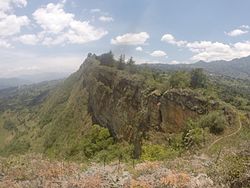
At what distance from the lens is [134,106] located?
1655 inches

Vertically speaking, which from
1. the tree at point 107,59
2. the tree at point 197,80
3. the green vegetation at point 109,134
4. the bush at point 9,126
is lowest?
the bush at point 9,126

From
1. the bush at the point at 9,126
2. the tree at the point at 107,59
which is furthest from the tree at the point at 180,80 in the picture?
the bush at the point at 9,126

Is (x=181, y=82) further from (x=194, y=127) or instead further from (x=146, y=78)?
(x=194, y=127)

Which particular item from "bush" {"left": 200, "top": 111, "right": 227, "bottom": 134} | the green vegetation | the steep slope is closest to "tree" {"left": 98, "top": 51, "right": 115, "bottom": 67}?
the green vegetation

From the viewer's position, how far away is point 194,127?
98.6ft

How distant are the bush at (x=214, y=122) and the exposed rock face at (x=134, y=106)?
2.89 m

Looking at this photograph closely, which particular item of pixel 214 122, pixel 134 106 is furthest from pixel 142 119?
pixel 214 122

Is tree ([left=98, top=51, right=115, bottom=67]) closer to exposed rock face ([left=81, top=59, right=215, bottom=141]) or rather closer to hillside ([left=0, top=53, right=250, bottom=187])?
hillside ([left=0, top=53, right=250, bottom=187])

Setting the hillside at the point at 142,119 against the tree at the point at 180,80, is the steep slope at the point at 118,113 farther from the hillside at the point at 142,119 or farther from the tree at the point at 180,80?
the tree at the point at 180,80

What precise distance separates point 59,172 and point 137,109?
30.0 meters

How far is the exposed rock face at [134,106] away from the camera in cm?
3425

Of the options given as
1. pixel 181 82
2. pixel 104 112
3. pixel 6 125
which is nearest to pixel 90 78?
pixel 104 112

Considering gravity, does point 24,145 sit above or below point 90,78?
below

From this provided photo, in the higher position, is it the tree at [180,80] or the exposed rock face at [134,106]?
the tree at [180,80]
